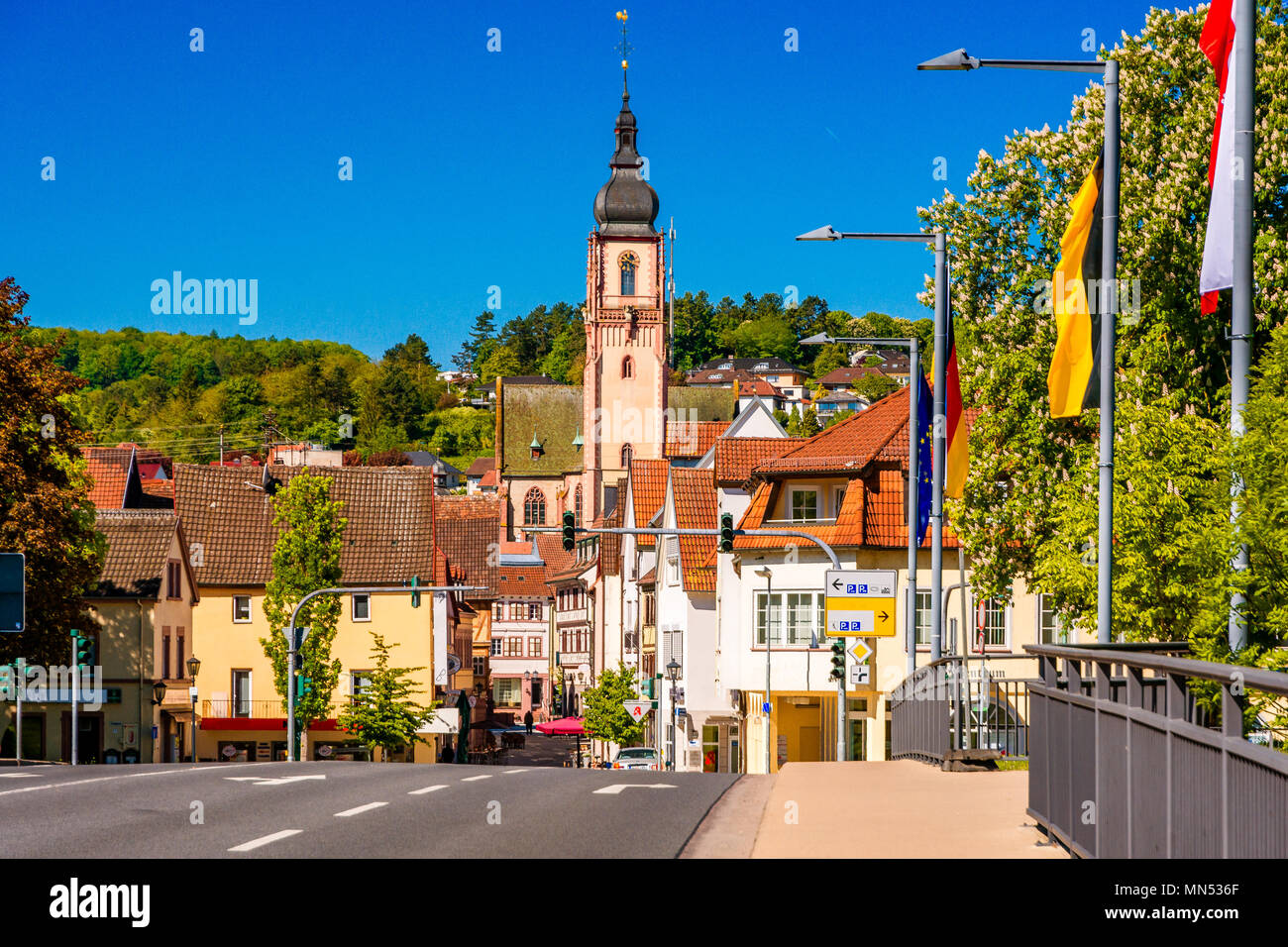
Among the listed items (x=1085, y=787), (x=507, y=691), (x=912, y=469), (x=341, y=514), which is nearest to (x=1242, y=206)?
(x=1085, y=787)

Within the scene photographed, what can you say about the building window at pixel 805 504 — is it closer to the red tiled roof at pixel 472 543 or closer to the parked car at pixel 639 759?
the parked car at pixel 639 759

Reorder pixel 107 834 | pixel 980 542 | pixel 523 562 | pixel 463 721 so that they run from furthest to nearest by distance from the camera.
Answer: pixel 523 562
pixel 463 721
pixel 980 542
pixel 107 834

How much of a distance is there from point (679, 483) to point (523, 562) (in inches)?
3091

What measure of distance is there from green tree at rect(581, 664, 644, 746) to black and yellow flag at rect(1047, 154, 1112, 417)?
56321 mm

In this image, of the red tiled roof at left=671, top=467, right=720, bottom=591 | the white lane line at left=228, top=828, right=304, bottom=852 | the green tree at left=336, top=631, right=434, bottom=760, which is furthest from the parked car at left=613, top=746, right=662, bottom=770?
the white lane line at left=228, top=828, right=304, bottom=852

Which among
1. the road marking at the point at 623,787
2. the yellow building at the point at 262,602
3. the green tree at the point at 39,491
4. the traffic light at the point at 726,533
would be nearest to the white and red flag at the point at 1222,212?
the road marking at the point at 623,787

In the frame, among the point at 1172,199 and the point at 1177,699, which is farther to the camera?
the point at 1172,199

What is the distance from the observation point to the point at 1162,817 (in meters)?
8.42

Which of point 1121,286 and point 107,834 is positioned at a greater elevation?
point 1121,286

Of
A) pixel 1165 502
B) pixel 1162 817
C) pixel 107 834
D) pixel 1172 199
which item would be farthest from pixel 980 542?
pixel 1162 817

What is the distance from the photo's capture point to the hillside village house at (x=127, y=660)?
6334 cm

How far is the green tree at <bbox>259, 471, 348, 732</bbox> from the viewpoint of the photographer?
210 feet

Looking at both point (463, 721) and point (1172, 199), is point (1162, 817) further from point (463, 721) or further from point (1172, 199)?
point (463, 721)

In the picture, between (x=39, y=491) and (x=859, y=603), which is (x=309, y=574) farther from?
(x=859, y=603)
